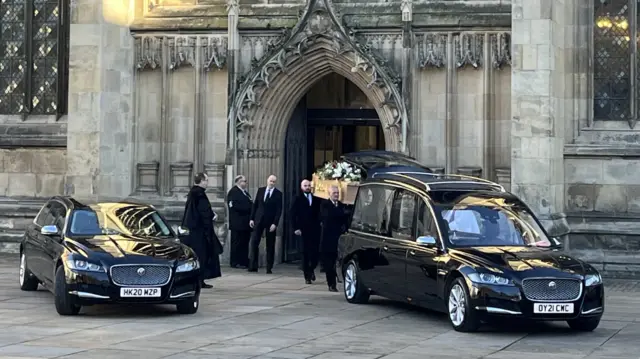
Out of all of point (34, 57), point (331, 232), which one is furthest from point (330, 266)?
point (34, 57)

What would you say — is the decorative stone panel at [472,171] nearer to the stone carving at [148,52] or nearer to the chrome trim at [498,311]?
the stone carving at [148,52]

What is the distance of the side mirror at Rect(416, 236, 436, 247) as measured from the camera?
14695mm

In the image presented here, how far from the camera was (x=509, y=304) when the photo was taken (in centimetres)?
1355

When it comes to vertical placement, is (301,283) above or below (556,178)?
below

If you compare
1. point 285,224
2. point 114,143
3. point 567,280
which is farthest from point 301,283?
point 567,280

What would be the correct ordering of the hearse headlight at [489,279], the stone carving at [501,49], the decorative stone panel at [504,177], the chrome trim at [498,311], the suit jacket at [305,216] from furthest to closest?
the decorative stone panel at [504,177] < the stone carving at [501,49] < the suit jacket at [305,216] < the hearse headlight at [489,279] < the chrome trim at [498,311]

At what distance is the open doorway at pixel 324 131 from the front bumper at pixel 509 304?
10.0 meters

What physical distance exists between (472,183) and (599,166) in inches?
231

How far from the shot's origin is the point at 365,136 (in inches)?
984

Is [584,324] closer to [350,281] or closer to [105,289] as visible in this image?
[350,281]

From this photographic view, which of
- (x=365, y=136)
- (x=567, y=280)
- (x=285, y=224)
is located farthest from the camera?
Answer: (x=365, y=136)

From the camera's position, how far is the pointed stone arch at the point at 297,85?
862 inches

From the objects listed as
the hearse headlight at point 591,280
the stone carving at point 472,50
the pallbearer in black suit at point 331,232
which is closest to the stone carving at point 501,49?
the stone carving at point 472,50

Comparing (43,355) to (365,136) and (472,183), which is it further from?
(365,136)
